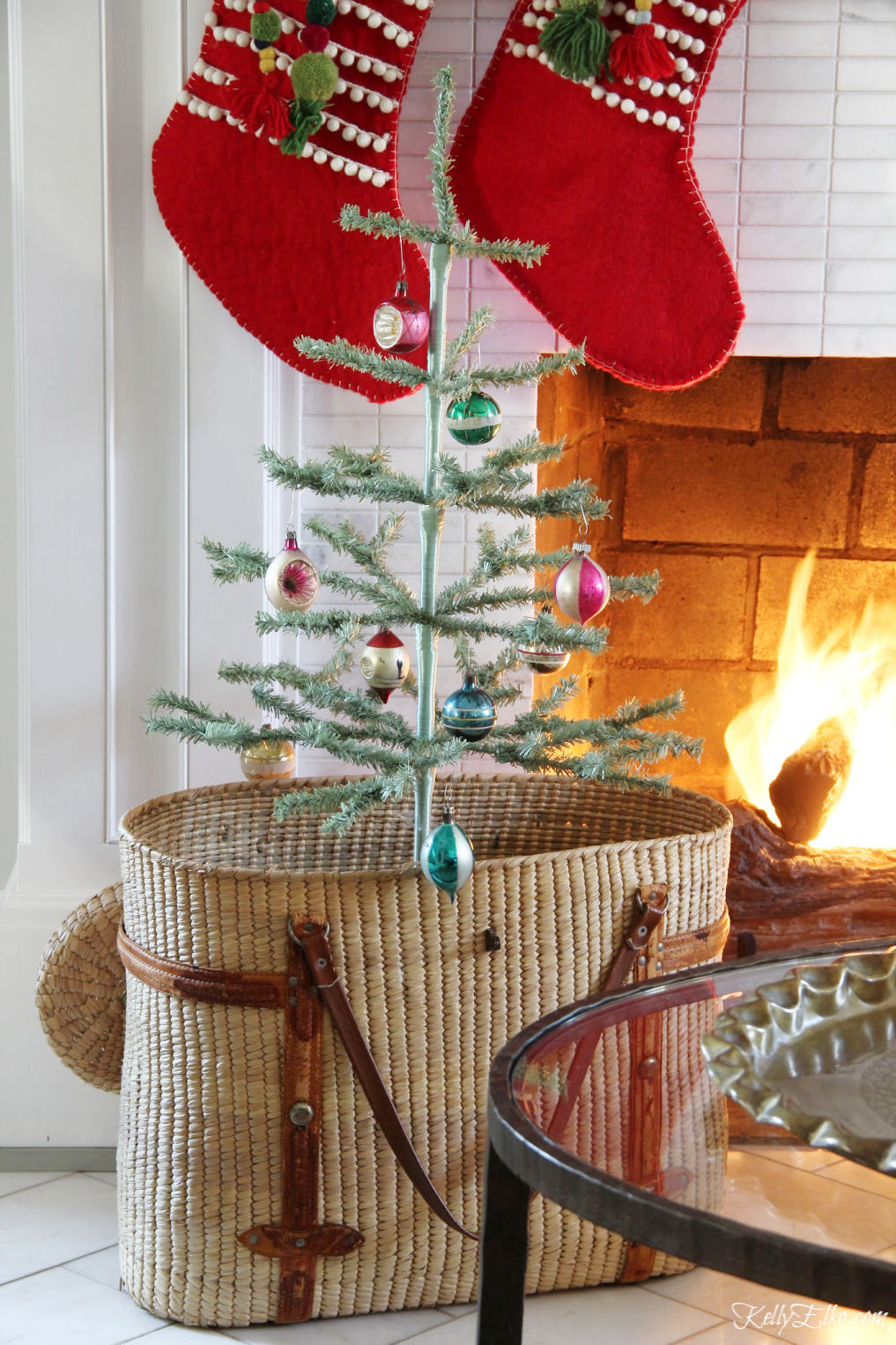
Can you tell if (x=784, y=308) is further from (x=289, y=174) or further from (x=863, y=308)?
(x=289, y=174)

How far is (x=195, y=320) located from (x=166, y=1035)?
0.93 m

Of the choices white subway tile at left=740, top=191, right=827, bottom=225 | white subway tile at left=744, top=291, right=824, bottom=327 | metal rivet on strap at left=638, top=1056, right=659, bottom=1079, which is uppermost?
white subway tile at left=740, top=191, right=827, bottom=225

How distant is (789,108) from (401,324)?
0.74 m

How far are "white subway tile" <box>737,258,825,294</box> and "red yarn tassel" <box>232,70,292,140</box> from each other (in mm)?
628

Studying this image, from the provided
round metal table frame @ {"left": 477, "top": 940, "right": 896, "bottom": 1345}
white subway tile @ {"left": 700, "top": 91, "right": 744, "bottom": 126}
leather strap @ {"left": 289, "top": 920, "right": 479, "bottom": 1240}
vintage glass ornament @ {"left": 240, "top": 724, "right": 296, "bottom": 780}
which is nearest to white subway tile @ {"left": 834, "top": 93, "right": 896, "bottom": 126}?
white subway tile @ {"left": 700, "top": 91, "right": 744, "bottom": 126}

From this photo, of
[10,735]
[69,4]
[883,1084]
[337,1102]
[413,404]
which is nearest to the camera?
[883,1084]

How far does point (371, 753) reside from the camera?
1.51 m

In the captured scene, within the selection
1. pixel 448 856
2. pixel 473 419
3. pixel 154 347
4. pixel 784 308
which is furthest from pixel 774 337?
pixel 448 856

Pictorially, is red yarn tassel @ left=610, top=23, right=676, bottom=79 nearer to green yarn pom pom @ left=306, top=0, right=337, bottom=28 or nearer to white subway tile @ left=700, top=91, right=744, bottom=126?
white subway tile @ left=700, top=91, right=744, bottom=126

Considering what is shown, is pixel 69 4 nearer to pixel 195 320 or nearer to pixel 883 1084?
pixel 195 320

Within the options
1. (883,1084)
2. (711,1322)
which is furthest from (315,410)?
(883,1084)

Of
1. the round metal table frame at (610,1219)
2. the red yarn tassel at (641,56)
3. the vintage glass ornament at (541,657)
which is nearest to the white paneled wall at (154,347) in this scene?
the red yarn tassel at (641,56)

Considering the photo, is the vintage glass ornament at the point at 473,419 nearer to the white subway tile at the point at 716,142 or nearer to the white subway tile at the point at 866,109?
the white subway tile at the point at 716,142

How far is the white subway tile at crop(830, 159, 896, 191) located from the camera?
1883mm
